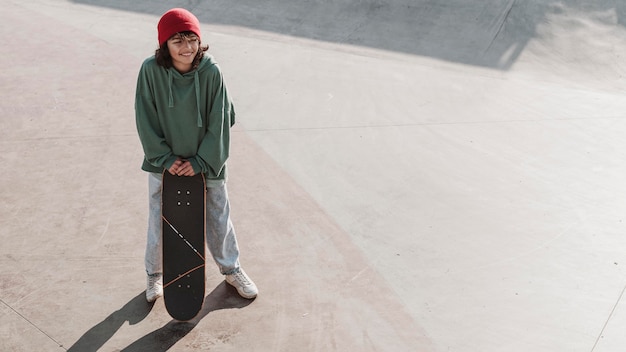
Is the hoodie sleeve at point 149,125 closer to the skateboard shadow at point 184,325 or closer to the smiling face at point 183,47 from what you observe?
the smiling face at point 183,47

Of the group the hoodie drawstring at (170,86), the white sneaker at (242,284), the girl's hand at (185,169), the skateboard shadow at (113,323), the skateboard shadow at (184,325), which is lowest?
the skateboard shadow at (113,323)

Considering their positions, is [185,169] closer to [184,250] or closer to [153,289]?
[184,250]

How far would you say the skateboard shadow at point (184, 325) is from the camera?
4.14 m

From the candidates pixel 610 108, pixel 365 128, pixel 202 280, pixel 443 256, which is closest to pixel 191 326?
pixel 202 280

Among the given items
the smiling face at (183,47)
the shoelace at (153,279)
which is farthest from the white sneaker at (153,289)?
A: the smiling face at (183,47)

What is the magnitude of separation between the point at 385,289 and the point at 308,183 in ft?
4.22

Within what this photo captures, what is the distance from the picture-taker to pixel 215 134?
402cm

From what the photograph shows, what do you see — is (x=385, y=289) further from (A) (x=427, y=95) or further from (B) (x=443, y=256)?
(A) (x=427, y=95)

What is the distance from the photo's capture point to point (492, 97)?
280 inches

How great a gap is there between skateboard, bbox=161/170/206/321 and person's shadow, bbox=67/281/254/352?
3.6 inches

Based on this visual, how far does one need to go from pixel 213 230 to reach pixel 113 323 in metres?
0.73

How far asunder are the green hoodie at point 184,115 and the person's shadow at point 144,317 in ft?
2.71

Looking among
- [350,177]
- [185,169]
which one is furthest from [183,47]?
[350,177]

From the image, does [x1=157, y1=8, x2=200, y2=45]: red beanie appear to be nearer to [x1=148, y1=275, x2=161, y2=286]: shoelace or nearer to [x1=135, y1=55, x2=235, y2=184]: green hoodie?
[x1=135, y1=55, x2=235, y2=184]: green hoodie
